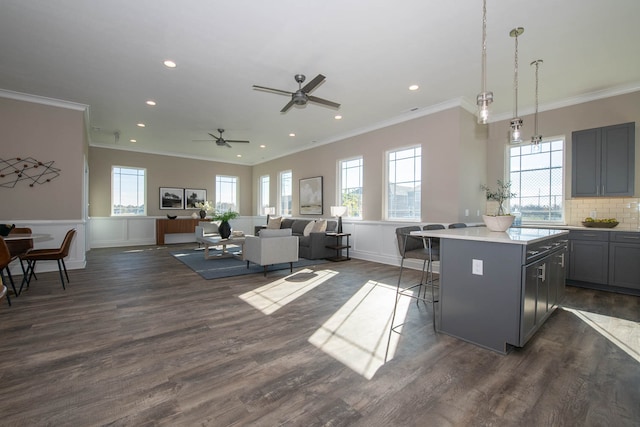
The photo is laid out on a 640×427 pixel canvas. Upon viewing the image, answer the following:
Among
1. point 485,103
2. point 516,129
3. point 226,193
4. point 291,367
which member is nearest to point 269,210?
point 226,193

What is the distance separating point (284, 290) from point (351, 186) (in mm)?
3826

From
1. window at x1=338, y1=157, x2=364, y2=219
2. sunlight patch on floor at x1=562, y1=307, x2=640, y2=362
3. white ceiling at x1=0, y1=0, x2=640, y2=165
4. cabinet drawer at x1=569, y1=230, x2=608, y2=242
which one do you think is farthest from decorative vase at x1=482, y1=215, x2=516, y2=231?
window at x1=338, y1=157, x2=364, y2=219

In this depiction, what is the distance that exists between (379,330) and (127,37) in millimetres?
4220

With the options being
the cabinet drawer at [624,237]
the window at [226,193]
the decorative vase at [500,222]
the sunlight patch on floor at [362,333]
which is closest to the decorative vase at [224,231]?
the sunlight patch on floor at [362,333]

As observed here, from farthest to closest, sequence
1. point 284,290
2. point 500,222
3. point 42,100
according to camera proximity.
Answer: point 42,100 → point 284,290 → point 500,222

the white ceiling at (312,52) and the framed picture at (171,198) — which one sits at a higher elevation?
the white ceiling at (312,52)

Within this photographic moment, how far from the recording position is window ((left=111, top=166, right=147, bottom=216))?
8745mm

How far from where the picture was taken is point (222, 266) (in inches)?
224

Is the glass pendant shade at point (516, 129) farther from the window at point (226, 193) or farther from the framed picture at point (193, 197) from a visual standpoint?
the framed picture at point (193, 197)

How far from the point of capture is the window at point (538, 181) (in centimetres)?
501

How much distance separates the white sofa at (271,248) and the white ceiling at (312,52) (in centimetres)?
242

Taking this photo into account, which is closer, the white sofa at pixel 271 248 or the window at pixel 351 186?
the white sofa at pixel 271 248

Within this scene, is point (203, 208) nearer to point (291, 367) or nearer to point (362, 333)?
point (362, 333)

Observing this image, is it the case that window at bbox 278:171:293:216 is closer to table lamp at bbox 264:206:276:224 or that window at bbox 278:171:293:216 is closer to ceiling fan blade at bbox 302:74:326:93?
table lamp at bbox 264:206:276:224
